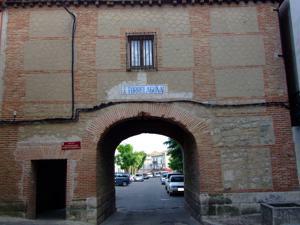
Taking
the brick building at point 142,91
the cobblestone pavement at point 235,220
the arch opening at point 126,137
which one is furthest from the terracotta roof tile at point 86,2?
the cobblestone pavement at point 235,220

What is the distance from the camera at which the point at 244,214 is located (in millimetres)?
11461

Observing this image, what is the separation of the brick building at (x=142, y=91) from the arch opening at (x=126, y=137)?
0.67 feet

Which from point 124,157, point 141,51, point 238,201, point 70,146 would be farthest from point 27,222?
point 124,157

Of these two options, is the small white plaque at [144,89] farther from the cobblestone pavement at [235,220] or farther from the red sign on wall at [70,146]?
the cobblestone pavement at [235,220]

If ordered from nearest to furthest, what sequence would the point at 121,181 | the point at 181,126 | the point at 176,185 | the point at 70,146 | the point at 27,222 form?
the point at 27,222, the point at 70,146, the point at 181,126, the point at 176,185, the point at 121,181

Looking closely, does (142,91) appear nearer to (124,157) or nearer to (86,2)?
(86,2)

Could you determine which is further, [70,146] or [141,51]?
[141,51]

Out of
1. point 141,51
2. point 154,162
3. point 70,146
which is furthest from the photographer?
point 154,162

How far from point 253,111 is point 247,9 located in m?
3.70

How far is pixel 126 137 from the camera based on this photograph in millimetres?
16781

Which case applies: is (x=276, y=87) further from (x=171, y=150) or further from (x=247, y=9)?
(x=171, y=150)

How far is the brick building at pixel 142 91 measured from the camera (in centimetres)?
1162

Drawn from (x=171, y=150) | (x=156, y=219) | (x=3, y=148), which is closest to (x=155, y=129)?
(x=156, y=219)

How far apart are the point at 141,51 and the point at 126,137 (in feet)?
17.5
